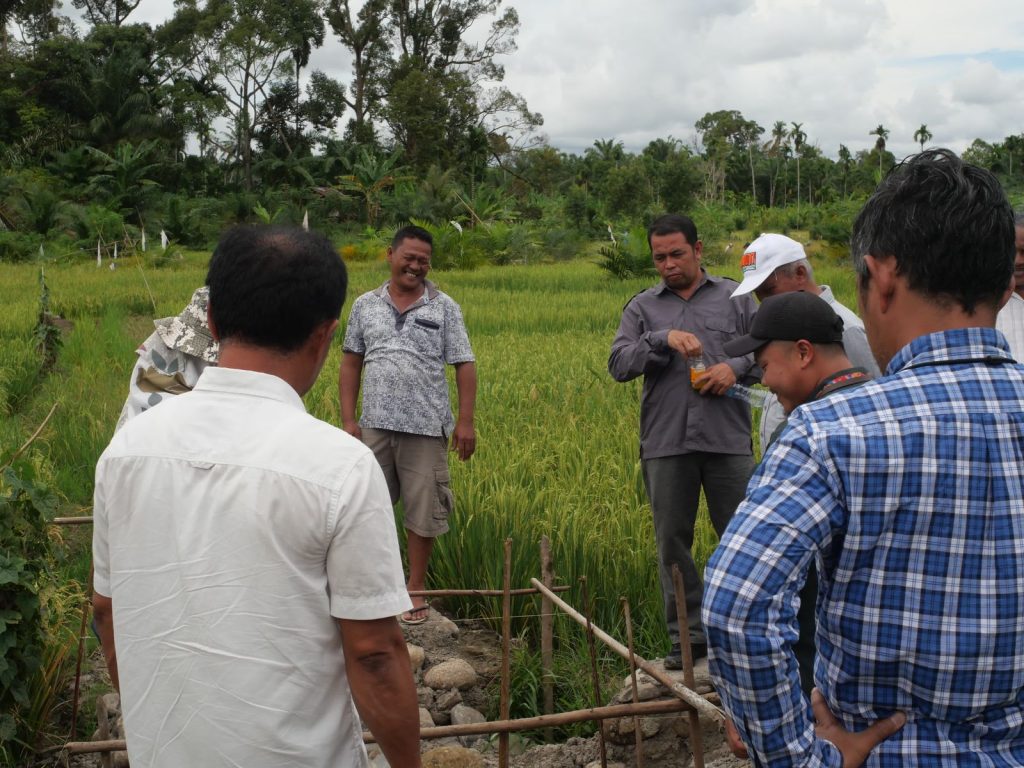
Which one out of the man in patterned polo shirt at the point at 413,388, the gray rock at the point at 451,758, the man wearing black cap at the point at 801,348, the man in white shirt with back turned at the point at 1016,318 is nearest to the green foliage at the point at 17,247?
the man in patterned polo shirt at the point at 413,388

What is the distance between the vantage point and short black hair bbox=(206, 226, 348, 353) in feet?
4.97

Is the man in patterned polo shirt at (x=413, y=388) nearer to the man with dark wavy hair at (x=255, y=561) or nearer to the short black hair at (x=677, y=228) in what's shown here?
the short black hair at (x=677, y=228)

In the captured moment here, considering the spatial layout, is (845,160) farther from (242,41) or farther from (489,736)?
(489,736)

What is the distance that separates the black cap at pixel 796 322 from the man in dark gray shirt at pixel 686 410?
1.20m

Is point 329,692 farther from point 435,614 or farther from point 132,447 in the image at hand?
point 435,614

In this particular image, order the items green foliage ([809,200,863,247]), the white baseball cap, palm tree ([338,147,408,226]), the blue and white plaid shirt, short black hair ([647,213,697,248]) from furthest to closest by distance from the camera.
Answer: palm tree ([338,147,408,226]), green foliage ([809,200,863,247]), short black hair ([647,213,697,248]), the white baseball cap, the blue and white plaid shirt

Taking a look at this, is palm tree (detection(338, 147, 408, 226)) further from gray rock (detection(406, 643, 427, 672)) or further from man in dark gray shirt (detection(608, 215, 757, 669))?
gray rock (detection(406, 643, 427, 672))

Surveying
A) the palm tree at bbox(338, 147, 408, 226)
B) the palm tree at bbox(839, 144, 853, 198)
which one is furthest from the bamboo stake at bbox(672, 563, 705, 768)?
the palm tree at bbox(839, 144, 853, 198)

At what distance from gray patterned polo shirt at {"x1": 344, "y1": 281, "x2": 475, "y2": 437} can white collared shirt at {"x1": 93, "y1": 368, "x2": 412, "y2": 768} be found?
2.54m

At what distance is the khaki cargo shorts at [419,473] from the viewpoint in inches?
160

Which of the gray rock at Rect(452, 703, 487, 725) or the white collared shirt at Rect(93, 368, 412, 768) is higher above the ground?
the white collared shirt at Rect(93, 368, 412, 768)

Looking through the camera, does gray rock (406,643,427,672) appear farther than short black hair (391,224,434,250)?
No

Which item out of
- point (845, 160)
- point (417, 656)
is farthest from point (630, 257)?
point (845, 160)

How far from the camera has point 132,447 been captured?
1509 millimetres
